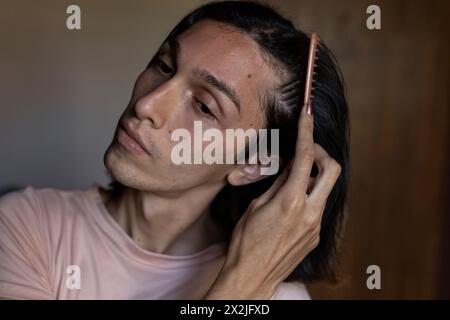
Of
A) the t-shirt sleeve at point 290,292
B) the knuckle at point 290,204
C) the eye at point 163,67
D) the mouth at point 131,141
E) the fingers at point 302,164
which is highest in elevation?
the eye at point 163,67

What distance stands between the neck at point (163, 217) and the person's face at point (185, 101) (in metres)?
0.06

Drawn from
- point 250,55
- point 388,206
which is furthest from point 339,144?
point 388,206

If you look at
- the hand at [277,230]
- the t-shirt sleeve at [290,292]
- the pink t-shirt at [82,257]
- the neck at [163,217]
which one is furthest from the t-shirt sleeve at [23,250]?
the t-shirt sleeve at [290,292]

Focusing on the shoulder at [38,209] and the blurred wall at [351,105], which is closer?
the shoulder at [38,209]

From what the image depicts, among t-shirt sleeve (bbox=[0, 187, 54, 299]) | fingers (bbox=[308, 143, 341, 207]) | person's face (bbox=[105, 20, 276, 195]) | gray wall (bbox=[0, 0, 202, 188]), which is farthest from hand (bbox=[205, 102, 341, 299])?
gray wall (bbox=[0, 0, 202, 188])

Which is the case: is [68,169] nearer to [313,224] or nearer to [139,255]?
[139,255]

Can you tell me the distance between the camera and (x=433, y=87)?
1.40m

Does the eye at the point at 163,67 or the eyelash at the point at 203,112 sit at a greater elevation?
the eye at the point at 163,67

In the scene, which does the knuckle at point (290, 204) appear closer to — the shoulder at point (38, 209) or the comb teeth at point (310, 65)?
the comb teeth at point (310, 65)

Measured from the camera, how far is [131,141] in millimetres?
812

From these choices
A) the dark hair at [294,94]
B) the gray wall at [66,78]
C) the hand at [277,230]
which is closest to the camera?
the hand at [277,230]

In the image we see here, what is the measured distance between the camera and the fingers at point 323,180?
0.80 m

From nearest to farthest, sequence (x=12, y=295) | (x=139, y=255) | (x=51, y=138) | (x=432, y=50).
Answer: (x=12, y=295) → (x=139, y=255) → (x=51, y=138) → (x=432, y=50)

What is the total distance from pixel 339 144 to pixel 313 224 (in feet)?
0.61
